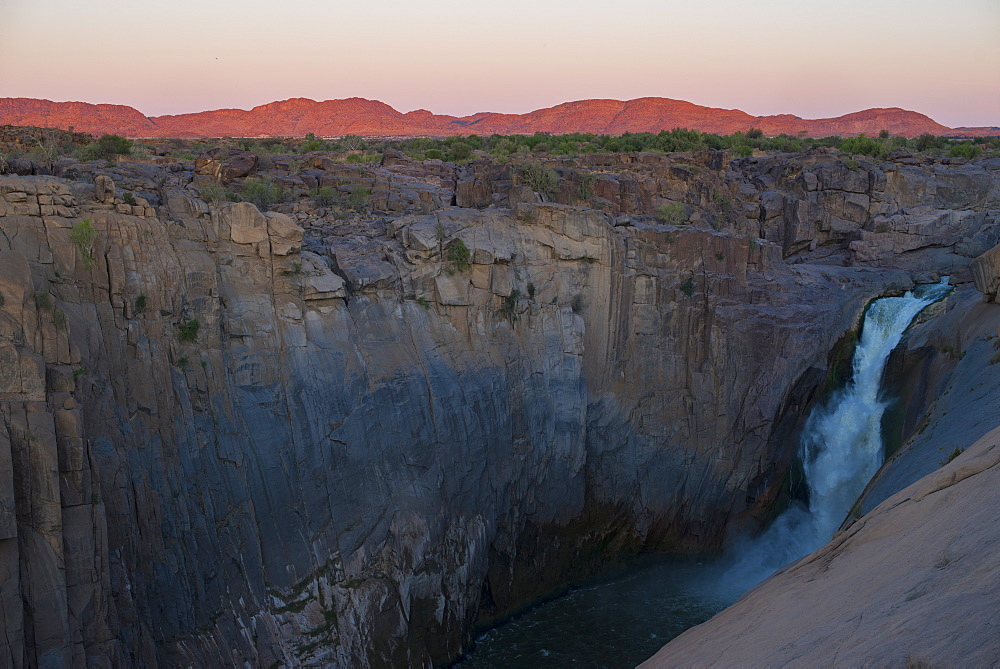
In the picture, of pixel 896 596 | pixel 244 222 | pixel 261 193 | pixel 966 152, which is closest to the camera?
pixel 896 596

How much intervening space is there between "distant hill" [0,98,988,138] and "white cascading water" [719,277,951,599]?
52.3m

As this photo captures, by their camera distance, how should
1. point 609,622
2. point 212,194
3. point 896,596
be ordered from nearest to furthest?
point 896,596 → point 212,194 → point 609,622

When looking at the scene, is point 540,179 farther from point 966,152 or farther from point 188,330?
point 966,152

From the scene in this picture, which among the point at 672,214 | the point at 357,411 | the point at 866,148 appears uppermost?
the point at 866,148

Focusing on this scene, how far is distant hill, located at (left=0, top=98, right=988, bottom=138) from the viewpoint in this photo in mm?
62750

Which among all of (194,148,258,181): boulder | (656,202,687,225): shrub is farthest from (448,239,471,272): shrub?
(656,202,687,225): shrub

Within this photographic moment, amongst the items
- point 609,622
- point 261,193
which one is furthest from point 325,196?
point 609,622

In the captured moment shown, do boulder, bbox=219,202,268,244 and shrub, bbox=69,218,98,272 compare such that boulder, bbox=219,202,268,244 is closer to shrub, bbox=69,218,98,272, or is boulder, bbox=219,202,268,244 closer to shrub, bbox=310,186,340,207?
shrub, bbox=69,218,98,272

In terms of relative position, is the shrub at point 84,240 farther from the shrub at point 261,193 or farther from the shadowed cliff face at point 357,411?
the shrub at point 261,193

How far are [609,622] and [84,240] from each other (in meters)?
16.7

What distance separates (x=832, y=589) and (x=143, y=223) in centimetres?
1551

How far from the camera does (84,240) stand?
53.5 ft

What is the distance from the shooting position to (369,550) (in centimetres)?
1942

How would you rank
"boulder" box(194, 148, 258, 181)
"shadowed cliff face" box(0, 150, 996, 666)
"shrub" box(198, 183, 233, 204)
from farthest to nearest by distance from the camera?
"boulder" box(194, 148, 258, 181) < "shrub" box(198, 183, 233, 204) < "shadowed cliff face" box(0, 150, 996, 666)
